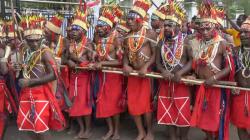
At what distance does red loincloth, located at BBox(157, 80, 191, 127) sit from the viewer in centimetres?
550

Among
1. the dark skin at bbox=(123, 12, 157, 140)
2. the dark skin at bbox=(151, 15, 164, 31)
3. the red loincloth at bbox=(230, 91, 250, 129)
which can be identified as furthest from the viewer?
the dark skin at bbox=(151, 15, 164, 31)

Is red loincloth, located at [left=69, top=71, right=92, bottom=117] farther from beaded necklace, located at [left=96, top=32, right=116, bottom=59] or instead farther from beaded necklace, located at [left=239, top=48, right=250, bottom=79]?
beaded necklace, located at [left=239, top=48, right=250, bottom=79]

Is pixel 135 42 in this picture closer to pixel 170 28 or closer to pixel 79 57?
pixel 170 28

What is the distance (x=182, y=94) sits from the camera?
217 inches

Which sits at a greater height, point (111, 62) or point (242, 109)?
point (111, 62)

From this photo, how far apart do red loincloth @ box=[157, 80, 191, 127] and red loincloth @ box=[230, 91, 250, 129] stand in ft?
2.24

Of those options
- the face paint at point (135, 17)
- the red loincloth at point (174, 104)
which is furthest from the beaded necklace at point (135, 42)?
the red loincloth at point (174, 104)

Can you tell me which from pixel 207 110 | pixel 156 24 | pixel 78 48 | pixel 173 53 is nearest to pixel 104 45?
pixel 78 48

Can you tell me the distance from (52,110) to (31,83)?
452 mm

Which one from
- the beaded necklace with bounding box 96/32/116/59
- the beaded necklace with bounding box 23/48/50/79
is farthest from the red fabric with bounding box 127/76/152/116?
the beaded necklace with bounding box 23/48/50/79

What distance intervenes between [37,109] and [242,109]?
8.51ft

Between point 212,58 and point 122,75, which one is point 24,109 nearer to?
point 122,75

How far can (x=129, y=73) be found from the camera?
5617 millimetres

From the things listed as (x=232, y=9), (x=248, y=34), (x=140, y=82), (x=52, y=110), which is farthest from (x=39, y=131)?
(x=232, y=9)
